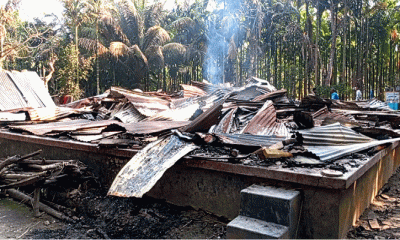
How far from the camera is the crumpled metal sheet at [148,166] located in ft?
10.4

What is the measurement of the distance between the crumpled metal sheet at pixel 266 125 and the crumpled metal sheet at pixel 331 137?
0.43m

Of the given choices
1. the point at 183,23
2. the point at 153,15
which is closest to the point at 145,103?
the point at 183,23

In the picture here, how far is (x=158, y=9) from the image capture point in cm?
2294

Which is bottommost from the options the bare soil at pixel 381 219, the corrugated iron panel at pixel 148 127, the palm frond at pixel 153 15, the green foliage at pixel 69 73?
the bare soil at pixel 381 219

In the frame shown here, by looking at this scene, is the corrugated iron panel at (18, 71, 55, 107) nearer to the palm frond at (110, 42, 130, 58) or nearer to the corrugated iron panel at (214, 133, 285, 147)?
the corrugated iron panel at (214, 133, 285, 147)

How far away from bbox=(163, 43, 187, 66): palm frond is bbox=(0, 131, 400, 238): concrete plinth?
17.8m

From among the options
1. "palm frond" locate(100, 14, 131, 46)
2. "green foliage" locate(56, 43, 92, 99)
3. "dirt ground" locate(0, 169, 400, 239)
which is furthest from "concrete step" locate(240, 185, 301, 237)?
"palm frond" locate(100, 14, 131, 46)

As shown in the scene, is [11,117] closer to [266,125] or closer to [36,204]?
[36,204]

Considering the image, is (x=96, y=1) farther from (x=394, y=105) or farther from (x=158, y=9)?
(x=394, y=105)

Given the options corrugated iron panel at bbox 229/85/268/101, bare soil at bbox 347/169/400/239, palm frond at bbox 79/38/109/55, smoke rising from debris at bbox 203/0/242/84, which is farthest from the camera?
palm frond at bbox 79/38/109/55

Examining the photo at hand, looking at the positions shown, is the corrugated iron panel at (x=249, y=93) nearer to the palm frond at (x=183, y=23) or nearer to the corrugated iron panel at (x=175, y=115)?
the corrugated iron panel at (x=175, y=115)

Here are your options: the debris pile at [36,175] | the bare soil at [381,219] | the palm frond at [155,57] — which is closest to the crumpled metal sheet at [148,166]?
the debris pile at [36,175]

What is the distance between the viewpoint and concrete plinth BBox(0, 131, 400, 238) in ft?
9.20

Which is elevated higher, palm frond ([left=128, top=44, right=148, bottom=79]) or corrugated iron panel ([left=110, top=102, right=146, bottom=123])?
palm frond ([left=128, top=44, right=148, bottom=79])
